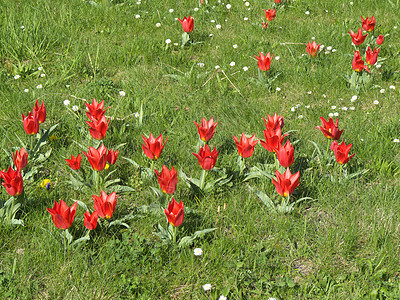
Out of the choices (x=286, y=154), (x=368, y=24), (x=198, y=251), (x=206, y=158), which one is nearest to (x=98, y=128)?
(x=206, y=158)

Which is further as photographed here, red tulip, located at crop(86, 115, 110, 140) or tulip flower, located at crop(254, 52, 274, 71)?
tulip flower, located at crop(254, 52, 274, 71)

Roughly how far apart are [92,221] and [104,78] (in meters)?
2.03

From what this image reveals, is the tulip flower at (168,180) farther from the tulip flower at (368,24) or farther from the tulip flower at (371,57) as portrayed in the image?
the tulip flower at (368,24)

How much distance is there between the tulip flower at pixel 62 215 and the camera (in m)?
2.28

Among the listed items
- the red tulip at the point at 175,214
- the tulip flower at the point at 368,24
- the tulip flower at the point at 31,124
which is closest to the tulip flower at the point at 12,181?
the tulip flower at the point at 31,124

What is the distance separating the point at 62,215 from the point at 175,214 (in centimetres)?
59

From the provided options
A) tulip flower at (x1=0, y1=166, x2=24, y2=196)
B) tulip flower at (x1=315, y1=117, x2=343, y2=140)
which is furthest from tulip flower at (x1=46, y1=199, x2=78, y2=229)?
tulip flower at (x1=315, y1=117, x2=343, y2=140)

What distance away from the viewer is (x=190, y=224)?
264cm

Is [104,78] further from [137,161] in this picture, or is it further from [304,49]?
[304,49]

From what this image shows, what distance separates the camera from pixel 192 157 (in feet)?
10.5

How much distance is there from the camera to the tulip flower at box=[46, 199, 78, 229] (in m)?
2.28

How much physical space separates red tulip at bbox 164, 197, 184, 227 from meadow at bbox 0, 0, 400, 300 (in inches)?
0.4

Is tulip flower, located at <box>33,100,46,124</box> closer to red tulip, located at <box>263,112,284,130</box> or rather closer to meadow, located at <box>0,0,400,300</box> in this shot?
meadow, located at <box>0,0,400,300</box>

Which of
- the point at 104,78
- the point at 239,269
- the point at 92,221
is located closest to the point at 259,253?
the point at 239,269
